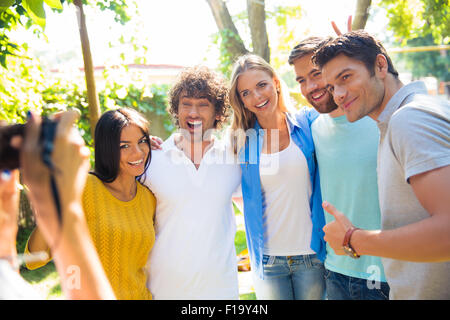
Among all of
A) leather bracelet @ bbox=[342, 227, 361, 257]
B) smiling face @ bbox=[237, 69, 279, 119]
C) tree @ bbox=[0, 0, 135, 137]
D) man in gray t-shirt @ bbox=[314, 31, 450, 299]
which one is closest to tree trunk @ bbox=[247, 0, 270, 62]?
tree @ bbox=[0, 0, 135, 137]

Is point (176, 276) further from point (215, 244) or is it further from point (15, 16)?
point (15, 16)

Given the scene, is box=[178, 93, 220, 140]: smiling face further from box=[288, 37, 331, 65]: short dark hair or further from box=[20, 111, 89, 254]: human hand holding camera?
box=[20, 111, 89, 254]: human hand holding camera

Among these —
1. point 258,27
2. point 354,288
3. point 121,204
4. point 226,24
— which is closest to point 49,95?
point 226,24

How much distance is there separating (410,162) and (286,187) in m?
1.33

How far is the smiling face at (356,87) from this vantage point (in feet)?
5.17

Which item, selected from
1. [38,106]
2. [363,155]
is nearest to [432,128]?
[363,155]

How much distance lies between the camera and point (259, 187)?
2.52 meters

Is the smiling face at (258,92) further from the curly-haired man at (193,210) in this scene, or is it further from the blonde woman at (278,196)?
the curly-haired man at (193,210)

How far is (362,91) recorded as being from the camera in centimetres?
158

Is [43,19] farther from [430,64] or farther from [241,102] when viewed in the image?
[430,64]

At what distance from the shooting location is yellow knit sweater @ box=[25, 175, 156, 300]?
1.84 m

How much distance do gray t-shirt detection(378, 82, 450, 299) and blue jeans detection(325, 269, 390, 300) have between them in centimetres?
67

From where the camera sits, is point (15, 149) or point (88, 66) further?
point (88, 66)

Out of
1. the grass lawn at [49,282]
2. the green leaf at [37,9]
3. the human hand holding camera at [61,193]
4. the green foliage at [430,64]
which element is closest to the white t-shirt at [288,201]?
the green leaf at [37,9]
